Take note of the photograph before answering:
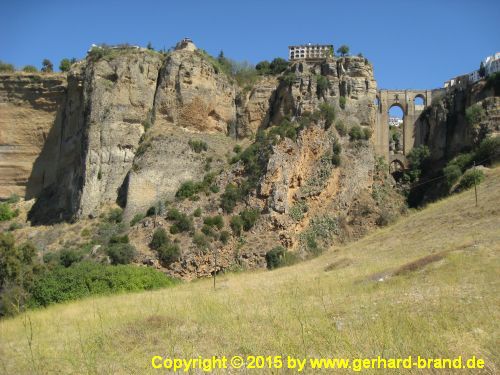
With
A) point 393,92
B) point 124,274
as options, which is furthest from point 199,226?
point 393,92

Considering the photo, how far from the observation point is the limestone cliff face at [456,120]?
37.1m

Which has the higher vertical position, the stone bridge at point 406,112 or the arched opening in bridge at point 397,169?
the stone bridge at point 406,112

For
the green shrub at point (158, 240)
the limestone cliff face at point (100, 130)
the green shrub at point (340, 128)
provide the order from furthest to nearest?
1. the green shrub at point (340, 128)
2. the limestone cliff face at point (100, 130)
3. the green shrub at point (158, 240)

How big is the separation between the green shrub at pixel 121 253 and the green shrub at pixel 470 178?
18.8 meters

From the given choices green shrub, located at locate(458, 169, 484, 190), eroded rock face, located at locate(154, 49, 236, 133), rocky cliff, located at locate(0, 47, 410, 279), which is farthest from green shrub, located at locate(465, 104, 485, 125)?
eroded rock face, located at locate(154, 49, 236, 133)

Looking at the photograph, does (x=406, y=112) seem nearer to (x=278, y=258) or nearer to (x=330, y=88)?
(x=330, y=88)

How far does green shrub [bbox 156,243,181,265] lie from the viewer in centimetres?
2456

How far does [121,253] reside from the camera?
23953 millimetres

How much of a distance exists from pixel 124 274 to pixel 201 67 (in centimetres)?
1843

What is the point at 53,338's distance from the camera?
427 inches

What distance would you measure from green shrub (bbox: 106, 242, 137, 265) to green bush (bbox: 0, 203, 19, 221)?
532 inches

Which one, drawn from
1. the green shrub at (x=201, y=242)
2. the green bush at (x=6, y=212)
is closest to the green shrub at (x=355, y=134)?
the green shrub at (x=201, y=242)

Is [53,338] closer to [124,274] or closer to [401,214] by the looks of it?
[124,274]

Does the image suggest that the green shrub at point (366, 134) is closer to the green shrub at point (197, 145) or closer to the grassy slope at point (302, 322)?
the green shrub at point (197, 145)
